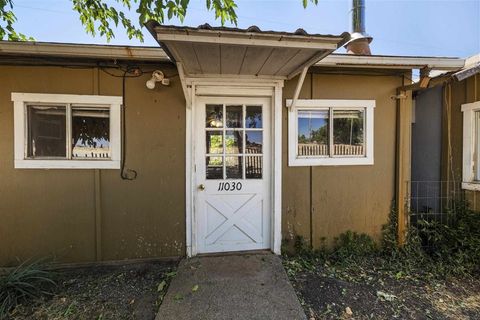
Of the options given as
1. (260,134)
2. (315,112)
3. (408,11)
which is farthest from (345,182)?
(408,11)

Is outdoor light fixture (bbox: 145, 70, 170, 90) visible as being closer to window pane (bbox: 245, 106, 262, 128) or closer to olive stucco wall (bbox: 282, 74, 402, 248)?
window pane (bbox: 245, 106, 262, 128)

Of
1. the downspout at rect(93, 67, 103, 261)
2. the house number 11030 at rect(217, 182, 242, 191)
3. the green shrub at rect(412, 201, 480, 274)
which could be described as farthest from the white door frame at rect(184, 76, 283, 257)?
the green shrub at rect(412, 201, 480, 274)

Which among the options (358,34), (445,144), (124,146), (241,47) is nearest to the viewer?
(241,47)

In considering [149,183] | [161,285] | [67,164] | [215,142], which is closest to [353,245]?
[215,142]

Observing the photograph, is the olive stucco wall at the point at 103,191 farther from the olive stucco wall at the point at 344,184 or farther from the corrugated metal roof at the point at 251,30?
the olive stucco wall at the point at 344,184

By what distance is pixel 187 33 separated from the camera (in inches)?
88.7

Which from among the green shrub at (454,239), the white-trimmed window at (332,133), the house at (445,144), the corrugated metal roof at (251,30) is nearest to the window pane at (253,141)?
the white-trimmed window at (332,133)

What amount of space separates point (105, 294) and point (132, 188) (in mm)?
1183

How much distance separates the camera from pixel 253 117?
3631 mm

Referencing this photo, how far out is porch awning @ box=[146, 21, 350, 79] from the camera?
226 centimetres

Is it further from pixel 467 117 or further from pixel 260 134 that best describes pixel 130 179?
pixel 467 117

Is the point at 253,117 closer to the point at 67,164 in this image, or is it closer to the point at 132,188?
the point at 132,188

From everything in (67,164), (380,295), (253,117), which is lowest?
(380,295)

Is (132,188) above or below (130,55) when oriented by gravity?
below
